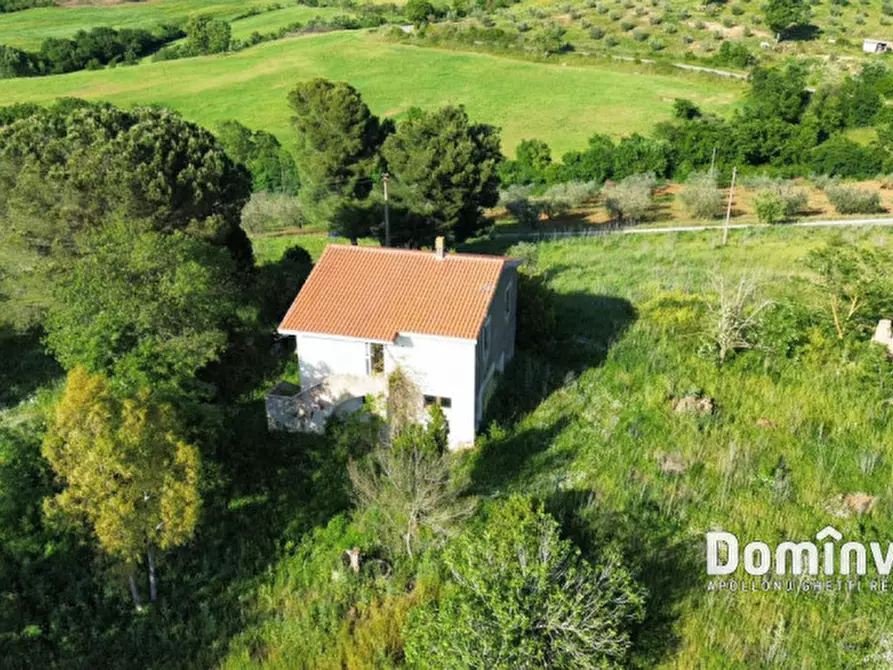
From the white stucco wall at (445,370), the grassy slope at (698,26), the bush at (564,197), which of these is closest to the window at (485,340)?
the white stucco wall at (445,370)

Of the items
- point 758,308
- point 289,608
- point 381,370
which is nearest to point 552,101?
point 758,308

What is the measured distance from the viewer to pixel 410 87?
303 feet

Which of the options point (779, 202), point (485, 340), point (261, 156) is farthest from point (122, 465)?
point (261, 156)

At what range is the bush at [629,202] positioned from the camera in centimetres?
5603

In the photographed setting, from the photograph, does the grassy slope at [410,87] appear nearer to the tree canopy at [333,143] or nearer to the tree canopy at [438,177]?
the tree canopy at [333,143]

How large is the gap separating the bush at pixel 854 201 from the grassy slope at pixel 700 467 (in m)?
25.6

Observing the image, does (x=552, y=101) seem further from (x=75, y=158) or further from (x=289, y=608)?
(x=289, y=608)

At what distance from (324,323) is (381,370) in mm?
2521

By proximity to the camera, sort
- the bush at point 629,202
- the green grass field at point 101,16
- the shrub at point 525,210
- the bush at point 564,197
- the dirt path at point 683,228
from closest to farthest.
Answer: the dirt path at point 683,228
the bush at point 629,202
the shrub at point 525,210
the bush at point 564,197
the green grass field at point 101,16

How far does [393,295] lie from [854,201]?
4360 centimetres

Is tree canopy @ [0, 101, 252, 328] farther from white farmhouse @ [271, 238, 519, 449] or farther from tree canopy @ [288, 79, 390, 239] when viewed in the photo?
tree canopy @ [288, 79, 390, 239]

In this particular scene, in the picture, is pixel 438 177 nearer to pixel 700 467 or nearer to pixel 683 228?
pixel 683 228

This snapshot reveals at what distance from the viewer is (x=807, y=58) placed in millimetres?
94750

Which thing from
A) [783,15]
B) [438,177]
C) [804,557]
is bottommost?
[804,557]
